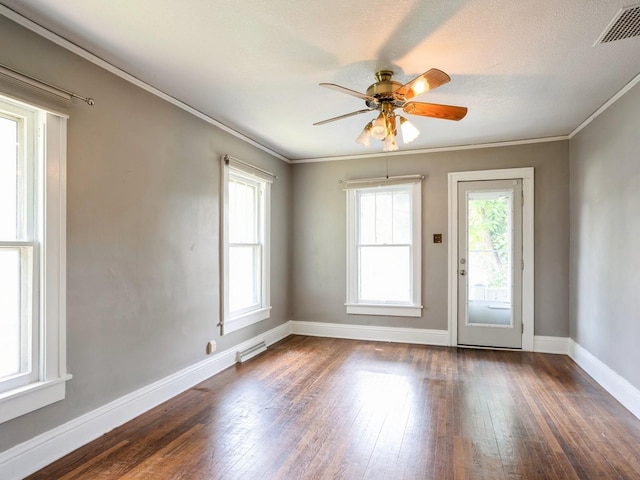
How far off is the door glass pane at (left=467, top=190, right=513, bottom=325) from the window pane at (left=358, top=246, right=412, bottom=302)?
784 millimetres

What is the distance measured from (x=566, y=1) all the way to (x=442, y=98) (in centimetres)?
125

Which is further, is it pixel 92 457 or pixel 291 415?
pixel 291 415

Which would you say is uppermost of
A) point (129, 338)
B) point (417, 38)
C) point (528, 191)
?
point (417, 38)

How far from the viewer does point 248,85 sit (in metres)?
2.84

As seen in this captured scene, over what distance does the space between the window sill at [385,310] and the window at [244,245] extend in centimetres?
120

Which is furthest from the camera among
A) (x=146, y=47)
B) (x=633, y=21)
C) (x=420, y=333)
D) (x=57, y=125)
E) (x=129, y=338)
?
(x=420, y=333)

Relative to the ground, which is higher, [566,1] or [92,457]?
[566,1]

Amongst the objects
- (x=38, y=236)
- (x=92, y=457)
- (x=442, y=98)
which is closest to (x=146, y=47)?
(x=38, y=236)

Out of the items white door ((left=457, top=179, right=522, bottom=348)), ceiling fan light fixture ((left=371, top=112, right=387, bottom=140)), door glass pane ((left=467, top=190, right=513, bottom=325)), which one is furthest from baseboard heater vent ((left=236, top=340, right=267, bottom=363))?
ceiling fan light fixture ((left=371, top=112, right=387, bottom=140))

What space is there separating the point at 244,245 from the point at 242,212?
394 mm

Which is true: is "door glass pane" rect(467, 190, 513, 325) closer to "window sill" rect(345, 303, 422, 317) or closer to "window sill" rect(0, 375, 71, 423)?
"window sill" rect(345, 303, 422, 317)

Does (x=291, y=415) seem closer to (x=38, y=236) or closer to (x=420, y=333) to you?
(x=38, y=236)

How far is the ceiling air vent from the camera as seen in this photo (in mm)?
1925

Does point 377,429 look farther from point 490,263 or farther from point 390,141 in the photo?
point 490,263
